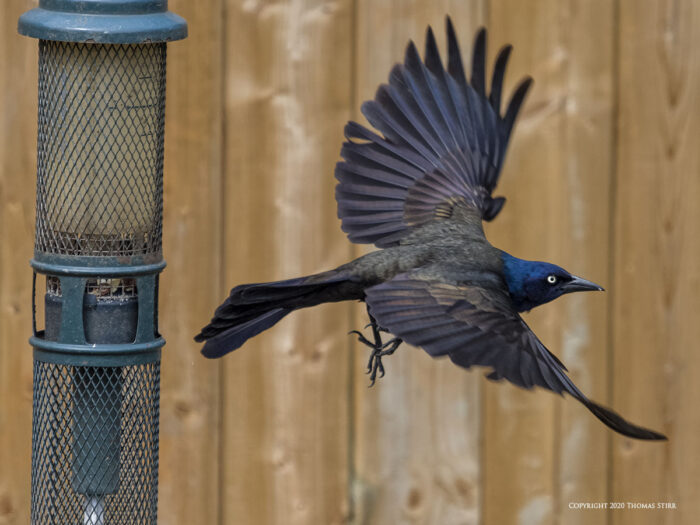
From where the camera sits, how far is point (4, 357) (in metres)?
4.27

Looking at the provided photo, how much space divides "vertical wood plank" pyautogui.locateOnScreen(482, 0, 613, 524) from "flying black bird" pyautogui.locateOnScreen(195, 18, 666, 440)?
0.89ft

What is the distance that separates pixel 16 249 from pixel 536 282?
157 cm

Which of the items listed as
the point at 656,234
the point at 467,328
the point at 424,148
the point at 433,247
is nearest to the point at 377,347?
the point at 433,247

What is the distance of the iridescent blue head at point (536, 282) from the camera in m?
3.63

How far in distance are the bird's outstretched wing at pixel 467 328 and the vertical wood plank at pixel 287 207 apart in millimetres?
933

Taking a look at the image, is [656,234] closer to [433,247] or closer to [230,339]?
[433,247]

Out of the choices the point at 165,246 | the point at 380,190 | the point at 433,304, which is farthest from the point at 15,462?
the point at 433,304

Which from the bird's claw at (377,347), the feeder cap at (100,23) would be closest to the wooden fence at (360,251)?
the bird's claw at (377,347)

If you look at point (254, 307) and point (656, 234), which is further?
point (656, 234)

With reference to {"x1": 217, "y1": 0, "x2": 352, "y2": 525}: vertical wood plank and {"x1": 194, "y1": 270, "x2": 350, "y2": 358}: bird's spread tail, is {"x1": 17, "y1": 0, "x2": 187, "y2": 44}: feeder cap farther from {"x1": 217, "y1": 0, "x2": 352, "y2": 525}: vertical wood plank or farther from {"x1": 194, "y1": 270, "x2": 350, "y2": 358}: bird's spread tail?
{"x1": 217, "y1": 0, "x2": 352, "y2": 525}: vertical wood plank

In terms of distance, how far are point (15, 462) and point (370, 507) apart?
1080 millimetres

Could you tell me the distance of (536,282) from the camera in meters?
3.65

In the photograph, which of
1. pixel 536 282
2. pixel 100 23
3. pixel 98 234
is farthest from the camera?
pixel 536 282

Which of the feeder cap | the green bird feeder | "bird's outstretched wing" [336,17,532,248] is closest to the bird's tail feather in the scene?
the green bird feeder
